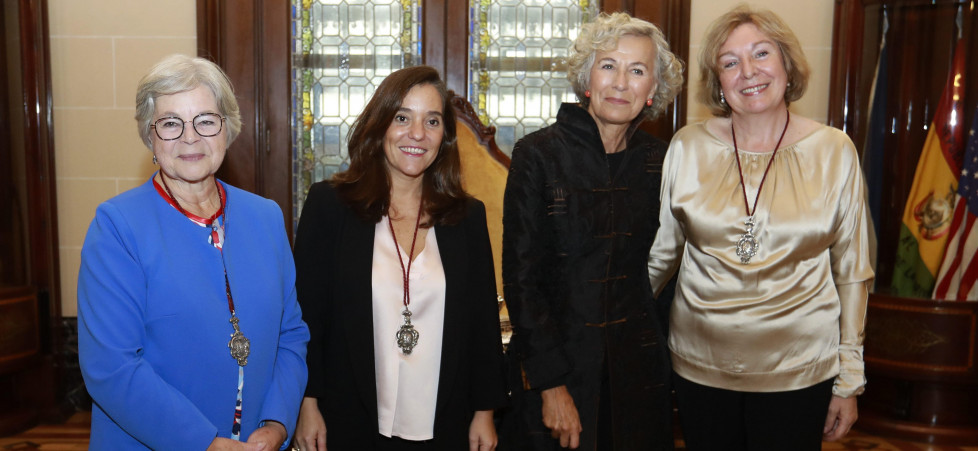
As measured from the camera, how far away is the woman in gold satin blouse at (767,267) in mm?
2014

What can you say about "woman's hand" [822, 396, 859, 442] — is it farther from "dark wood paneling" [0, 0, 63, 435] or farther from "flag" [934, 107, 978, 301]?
"dark wood paneling" [0, 0, 63, 435]

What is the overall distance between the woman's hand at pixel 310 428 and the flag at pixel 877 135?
10.8 ft

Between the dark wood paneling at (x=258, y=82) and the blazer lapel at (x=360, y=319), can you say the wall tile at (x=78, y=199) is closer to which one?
the dark wood paneling at (x=258, y=82)

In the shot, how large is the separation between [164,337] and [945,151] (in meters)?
3.75

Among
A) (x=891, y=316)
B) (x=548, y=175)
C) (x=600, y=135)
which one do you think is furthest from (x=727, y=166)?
(x=891, y=316)

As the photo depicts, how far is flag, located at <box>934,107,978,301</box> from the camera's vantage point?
12.3 feet

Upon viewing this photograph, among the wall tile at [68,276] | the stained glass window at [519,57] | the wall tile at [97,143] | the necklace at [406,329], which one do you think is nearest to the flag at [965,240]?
the stained glass window at [519,57]

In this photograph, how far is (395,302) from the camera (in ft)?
6.44

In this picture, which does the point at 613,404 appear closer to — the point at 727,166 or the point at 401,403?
the point at 401,403

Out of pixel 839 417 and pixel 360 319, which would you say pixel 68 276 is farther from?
pixel 839 417

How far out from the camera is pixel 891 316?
3873 millimetres

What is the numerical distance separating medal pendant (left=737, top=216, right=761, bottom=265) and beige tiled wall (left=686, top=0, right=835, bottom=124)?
2228mm

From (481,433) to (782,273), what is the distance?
2.88ft

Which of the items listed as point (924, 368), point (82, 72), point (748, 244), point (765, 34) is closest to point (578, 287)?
point (748, 244)
